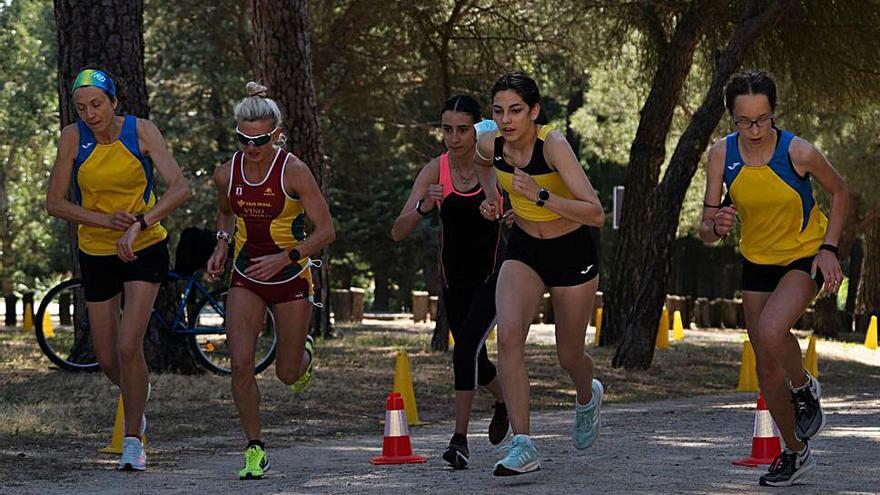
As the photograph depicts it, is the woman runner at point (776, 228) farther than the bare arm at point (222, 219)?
No

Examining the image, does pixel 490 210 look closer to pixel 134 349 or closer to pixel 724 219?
pixel 724 219

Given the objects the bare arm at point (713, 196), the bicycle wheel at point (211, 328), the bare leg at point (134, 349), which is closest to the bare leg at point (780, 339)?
the bare arm at point (713, 196)

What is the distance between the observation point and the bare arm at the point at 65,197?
8.50 m

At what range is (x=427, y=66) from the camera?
2466cm

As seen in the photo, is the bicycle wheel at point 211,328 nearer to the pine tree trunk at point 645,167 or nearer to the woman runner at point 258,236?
the woman runner at point 258,236

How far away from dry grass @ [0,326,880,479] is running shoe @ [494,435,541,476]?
9.39 ft

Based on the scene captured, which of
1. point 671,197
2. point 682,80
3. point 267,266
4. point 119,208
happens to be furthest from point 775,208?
point 682,80

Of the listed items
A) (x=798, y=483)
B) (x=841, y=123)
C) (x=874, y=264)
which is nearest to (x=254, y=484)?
(x=798, y=483)

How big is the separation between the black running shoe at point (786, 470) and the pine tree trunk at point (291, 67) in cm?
1135

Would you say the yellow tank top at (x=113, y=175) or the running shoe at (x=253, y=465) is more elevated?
the yellow tank top at (x=113, y=175)

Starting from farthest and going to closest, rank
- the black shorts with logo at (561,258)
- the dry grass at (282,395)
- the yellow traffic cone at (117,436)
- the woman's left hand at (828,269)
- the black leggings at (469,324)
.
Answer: the dry grass at (282,395), the yellow traffic cone at (117,436), the black leggings at (469,324), the black shorts with logo at (561,258), the woman's left hand at (828,269)

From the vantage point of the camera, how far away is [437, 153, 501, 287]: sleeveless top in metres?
8.81

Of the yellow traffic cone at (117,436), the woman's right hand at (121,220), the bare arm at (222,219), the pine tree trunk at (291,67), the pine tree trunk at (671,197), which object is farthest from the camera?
the pine tree trunk at (291,67)

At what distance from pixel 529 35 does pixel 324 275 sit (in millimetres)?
5191
